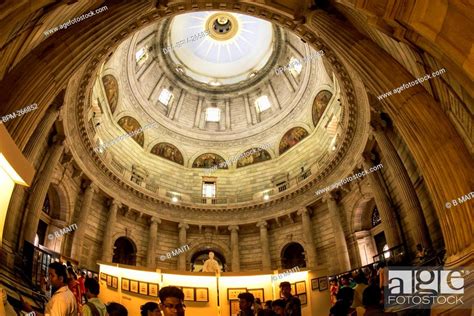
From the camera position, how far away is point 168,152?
3092 centimetres

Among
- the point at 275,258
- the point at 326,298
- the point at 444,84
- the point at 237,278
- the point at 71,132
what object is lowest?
the point at 326,298

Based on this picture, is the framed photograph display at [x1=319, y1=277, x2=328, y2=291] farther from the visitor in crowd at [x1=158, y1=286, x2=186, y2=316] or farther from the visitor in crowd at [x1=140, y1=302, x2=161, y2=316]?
the visitor in crowd at [x1=158, y1=286, x2=186, y2=316]

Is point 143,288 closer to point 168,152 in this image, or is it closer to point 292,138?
point 168,152

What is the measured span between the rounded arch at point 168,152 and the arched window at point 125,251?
7886 mm

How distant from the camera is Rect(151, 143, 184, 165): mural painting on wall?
30.2 meters

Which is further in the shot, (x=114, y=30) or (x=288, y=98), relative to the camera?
(x=288, y=98)

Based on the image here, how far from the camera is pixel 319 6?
13.0m

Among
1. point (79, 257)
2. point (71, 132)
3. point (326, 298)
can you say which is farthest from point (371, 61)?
point (79, 257)

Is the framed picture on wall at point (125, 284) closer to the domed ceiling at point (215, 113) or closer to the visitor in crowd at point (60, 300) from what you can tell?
the visitor in crowd at point (60, 300)

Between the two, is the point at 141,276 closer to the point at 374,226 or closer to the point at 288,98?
the point at 374,226

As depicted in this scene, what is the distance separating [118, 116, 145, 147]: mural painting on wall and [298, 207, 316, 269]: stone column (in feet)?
45.4

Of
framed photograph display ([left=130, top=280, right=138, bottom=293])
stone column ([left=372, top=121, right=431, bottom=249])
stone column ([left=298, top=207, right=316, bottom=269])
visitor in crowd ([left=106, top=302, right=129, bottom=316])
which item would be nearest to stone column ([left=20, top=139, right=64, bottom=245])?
framed photograph display ([left=130, top=280, right=138, bottom=293])

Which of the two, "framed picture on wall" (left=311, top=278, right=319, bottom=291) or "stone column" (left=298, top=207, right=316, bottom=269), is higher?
"stone column" (left=298, top=207, right=316, bottom=269)

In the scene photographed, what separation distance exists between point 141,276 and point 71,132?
30.0 feet
